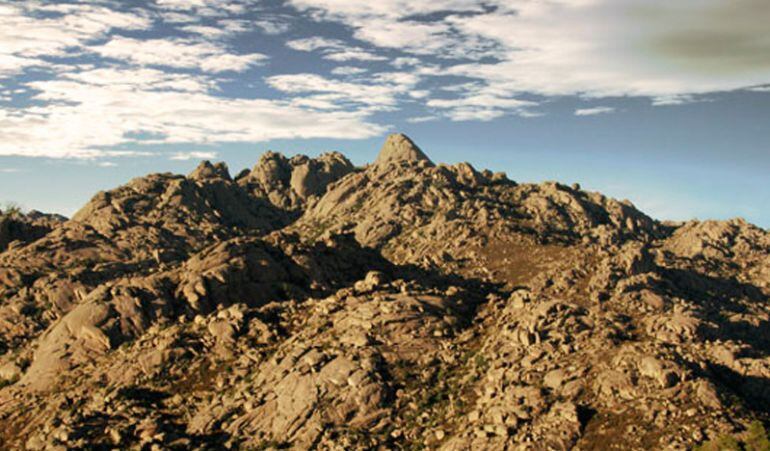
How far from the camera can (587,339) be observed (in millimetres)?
61531

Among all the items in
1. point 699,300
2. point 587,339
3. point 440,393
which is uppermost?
point 587,339

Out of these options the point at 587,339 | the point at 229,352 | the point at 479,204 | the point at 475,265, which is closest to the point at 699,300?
the point at 475,265

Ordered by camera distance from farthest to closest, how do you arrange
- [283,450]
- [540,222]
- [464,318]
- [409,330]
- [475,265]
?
[540,222] → [475,265] → [464,318] → [409,330] → [283,450]

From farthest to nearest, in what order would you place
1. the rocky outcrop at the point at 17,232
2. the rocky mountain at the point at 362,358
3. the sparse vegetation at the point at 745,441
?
the rocky outcrop at the point at 17,232 < the rocky mountain at the point at 362,358 < the sparse vegetation at the point at 745,441

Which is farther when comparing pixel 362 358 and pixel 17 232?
pixel 17 232

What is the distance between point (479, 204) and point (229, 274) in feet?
322

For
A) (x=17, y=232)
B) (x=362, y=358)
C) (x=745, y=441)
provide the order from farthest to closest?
1. (x=17, y=232)
2. (x=362, y=358)
3. (x=745, y=441)

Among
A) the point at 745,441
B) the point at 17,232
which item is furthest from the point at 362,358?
the point at 17,232

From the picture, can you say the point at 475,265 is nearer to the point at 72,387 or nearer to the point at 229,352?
the point at 229,352

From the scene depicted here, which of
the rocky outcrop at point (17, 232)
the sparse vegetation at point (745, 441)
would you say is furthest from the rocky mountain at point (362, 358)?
the rocky outcrop at point (17, 232)

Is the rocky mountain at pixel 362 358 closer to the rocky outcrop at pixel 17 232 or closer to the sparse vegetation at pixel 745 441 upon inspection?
the sparse vegetation at pixel 745 441

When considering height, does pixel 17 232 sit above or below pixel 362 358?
above

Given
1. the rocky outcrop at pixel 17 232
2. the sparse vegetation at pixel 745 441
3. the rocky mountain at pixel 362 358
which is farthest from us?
the rocky outcrop at pixel 17 232

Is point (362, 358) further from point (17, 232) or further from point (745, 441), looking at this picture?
point (17, 232)
